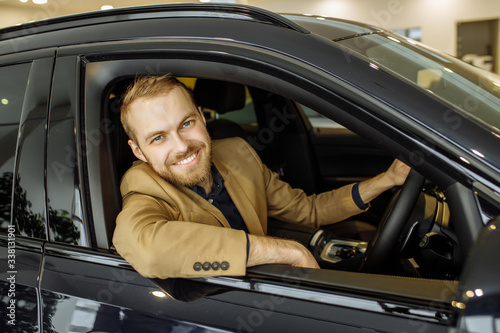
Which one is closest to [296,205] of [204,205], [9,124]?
[204,205]

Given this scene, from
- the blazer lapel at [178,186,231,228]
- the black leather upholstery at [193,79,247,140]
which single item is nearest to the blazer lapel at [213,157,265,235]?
the blazer lapel at [178,186,231,228]

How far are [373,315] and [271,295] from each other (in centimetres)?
19

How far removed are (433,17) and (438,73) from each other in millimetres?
7069

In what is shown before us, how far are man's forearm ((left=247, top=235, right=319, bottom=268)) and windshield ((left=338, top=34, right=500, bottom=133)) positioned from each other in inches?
17.3

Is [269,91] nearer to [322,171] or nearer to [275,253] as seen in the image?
[275,253]

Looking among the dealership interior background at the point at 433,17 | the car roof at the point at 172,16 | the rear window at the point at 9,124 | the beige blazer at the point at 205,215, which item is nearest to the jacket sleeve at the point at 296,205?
the beige blazer at the point at 205,215

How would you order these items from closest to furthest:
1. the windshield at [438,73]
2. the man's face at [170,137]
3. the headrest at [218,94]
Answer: the windshield at [438,73] < the man's face at [170,137] < the headrest at [218,94]

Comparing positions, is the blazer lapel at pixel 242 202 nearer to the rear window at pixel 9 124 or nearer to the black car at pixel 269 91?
the black car at pixel 269 91

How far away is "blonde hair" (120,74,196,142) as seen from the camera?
43.6 inches

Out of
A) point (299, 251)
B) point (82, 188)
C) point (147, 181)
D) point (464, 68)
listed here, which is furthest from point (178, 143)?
point (464, 68)

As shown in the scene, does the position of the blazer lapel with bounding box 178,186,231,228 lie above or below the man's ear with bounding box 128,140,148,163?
below

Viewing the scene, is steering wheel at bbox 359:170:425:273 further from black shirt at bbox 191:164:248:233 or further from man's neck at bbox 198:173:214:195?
man's neck at bbox 198:173:214:195

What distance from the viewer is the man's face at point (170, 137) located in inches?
45.6

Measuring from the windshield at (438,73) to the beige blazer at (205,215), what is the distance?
49 cm
